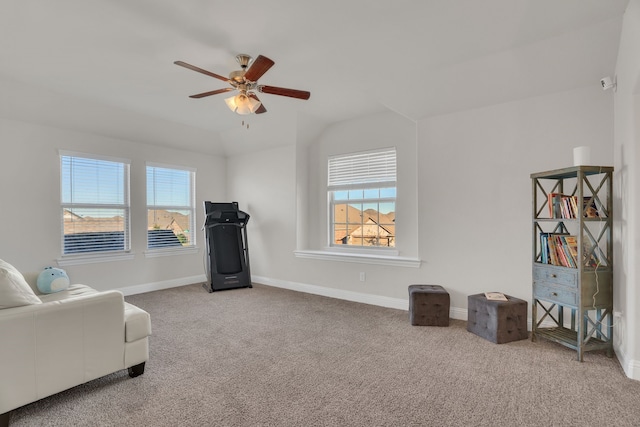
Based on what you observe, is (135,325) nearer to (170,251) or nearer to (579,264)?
(170,251)

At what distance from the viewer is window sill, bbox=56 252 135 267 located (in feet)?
14.1

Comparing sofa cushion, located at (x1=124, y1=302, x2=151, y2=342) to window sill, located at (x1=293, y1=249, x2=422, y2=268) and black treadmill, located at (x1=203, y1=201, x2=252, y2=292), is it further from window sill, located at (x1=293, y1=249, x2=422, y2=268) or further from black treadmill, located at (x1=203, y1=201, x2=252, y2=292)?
window sill, located at (x1=293, y1=249, x2=422, y2=268)

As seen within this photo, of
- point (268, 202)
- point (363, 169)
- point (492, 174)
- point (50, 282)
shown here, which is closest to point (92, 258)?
point (50, 282)

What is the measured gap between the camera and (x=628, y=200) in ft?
7.69

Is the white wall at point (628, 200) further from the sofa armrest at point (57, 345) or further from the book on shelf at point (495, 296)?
the sofa armrest at point (57, 345)

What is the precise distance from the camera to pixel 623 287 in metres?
2.48

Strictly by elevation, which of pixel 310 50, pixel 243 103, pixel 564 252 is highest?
pixel 310 50

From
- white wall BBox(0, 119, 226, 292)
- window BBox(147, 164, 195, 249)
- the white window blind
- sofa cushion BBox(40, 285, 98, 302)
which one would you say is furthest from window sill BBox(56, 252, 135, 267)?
the white window blind

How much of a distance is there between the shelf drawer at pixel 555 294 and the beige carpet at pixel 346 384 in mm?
447

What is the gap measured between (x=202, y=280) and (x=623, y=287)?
18.5 feet

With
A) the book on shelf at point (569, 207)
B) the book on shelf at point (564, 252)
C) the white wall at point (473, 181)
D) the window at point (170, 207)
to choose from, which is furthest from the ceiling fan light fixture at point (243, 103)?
the window at point (170, 207)

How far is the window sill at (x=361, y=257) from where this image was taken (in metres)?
4.07

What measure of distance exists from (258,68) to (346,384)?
8.03 ft

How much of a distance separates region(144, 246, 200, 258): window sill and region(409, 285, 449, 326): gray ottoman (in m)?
3.99
